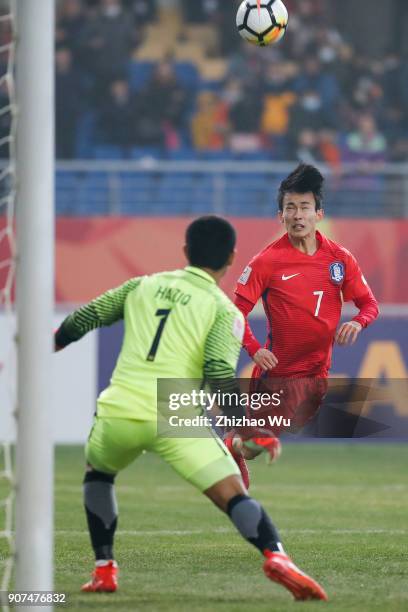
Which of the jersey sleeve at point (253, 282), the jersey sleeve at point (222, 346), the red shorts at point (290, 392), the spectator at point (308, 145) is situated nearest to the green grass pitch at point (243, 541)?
the red shorts at point (290, 392)

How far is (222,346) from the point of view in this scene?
5422 mm

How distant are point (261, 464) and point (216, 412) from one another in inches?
279

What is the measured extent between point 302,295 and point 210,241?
2.25 meters

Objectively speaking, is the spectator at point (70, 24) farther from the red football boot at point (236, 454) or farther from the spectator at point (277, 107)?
the red football boot at point (236, 454)

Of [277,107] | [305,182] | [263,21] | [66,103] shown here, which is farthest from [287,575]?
[277,107]

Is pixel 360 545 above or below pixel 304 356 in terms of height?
below

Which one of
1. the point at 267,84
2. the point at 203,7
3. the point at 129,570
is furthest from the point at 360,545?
the point at 203,7

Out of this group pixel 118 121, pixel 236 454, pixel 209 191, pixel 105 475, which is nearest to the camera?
pixel 105 475

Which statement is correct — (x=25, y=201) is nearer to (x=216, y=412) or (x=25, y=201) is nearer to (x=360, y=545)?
(x=216, y=412)

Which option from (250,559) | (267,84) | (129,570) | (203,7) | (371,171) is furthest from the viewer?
(203,7)

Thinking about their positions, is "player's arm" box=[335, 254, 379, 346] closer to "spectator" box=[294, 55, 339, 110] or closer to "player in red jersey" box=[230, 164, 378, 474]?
"player in red jersey" box=[230, 164, 378, 474]

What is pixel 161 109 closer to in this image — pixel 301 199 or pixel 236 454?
pixel 301 199

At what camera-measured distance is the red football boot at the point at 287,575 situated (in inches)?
209

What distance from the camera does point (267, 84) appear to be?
62.2 feet
